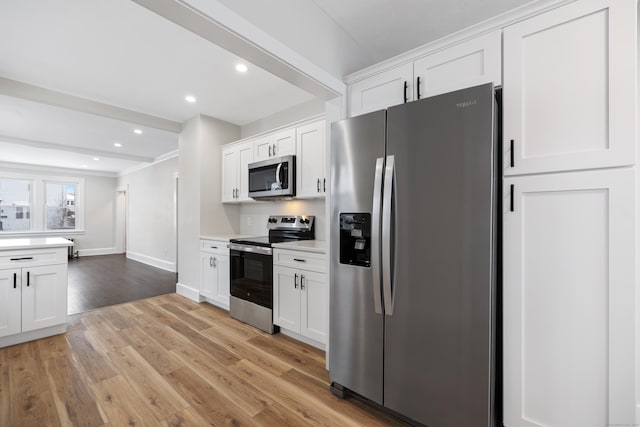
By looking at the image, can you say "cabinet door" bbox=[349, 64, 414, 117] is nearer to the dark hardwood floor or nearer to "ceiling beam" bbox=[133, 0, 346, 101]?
"ceiling beam" bbox=[133, 0, 346, 101]

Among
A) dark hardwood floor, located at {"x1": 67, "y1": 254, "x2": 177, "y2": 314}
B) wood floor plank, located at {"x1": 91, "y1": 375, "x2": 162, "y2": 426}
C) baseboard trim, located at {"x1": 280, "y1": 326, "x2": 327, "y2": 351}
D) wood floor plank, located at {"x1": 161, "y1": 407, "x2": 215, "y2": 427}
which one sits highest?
baseboard trim, located at {"x1": 280, "y1": 326, "x2": 327, "y2": 351}

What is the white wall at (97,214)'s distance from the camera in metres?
8.03

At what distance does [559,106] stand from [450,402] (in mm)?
1517

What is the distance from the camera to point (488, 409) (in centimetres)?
127

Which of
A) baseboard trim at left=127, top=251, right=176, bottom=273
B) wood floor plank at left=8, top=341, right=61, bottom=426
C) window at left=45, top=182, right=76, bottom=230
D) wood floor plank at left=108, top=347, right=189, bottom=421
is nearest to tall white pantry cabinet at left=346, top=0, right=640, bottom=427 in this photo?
wood floor plank at left=108, top=347, right=189, bottom=421

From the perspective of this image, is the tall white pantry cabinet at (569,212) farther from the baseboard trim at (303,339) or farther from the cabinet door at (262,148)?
the cabinet door at (262,148)

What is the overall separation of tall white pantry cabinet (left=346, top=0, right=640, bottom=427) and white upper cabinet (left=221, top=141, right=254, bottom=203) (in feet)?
9.80

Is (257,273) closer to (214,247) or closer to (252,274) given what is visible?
(252,274)

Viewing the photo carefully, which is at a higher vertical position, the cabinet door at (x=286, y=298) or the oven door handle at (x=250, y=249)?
the oven door handle at (x=250, y=249)

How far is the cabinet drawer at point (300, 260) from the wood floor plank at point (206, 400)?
114cm

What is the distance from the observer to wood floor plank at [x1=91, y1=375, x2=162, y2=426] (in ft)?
5.40

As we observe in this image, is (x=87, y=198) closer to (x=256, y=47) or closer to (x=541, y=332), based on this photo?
(x=256, y=47)

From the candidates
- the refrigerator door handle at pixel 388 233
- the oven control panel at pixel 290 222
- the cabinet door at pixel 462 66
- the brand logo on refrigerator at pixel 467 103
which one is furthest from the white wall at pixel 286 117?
the brand logo on refrigerator at pixel 467 103

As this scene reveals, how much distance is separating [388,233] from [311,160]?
1654mm
